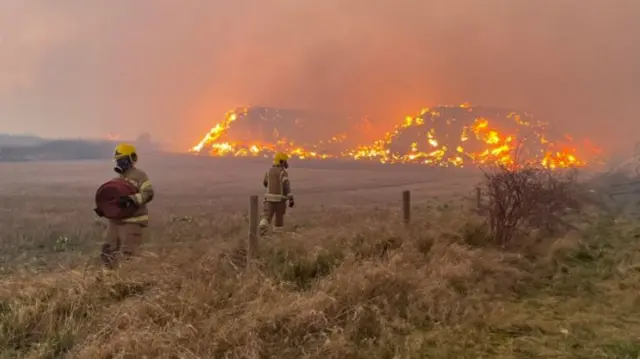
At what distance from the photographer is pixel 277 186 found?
10.5 meters

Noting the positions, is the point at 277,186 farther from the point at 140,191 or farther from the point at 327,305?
the point at 327,305

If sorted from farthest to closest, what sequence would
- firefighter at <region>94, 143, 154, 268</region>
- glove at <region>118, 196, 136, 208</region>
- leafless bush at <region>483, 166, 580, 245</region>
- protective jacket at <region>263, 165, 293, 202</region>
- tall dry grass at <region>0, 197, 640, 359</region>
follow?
1. protective jacket at <region>263, 165, 293, 202</region>
2. leafless bush at <region>483, 166, 580, 245</region>
3. firefighter at <region>94, 143, 154, 268</region>
4. glove at <region>118, 196, 136, 208</region>
5. tall dry grass at <region>0, 197, 640, 359</region>

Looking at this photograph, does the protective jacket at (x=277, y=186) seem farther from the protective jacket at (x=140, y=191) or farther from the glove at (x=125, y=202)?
the glove at (x=125, y=202)

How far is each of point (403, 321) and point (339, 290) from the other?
0.76m

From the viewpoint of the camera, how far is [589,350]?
14.7ft

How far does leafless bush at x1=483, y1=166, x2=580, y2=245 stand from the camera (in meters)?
9.53

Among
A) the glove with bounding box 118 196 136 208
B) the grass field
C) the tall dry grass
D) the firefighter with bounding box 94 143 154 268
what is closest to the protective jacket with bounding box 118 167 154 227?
the firefighter with bounding box 94 143 154 268

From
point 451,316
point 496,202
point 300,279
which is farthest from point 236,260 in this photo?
point 496,202

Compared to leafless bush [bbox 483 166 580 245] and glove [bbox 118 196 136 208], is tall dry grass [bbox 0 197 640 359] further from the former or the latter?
leafless bush [bbox 483 166 580 245]

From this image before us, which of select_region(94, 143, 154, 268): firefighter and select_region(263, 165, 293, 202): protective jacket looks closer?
select_region(94, 143, 154, 268): firefighter

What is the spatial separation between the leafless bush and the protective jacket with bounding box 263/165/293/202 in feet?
14.8

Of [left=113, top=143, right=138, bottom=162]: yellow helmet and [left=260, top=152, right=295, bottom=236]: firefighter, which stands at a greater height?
[left=113, top=143, right=138, bottom=162]: yellow helmet

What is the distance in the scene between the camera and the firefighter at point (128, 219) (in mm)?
6387

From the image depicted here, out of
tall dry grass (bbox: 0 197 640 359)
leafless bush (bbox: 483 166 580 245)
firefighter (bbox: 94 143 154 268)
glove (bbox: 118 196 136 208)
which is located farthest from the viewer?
leafless bush (bbox: 483 166 580 245)
